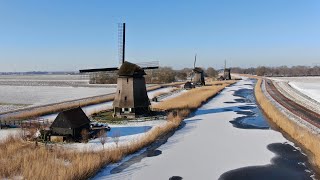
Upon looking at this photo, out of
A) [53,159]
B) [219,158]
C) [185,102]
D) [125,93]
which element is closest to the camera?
[53,159]

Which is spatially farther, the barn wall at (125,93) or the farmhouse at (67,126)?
the barn wall at (125,93)

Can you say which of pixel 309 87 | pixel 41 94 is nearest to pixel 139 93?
pixel 41 94

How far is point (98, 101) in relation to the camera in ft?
136

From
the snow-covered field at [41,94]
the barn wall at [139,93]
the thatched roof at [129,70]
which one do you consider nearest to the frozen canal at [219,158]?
the barn wall at [139,93]

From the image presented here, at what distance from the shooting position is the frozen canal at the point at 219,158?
13.2 m

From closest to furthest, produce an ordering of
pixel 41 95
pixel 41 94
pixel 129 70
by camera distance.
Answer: pixel 129 70
pixel 41 95
pixel 41 94

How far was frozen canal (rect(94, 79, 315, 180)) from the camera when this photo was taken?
13.2 m

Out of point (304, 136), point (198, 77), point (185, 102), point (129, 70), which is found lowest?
point (304, 136)

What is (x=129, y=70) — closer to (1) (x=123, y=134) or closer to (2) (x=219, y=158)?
(1) (x=123, y=134)

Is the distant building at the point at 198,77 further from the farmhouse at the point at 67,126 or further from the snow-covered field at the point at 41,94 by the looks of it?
the farmhouse at the point at 67,126

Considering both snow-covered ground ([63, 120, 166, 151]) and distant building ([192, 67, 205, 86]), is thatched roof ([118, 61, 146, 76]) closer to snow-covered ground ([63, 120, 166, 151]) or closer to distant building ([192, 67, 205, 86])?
snow-covered ground ([63, 120, 166, 151])

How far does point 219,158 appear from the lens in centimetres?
1557

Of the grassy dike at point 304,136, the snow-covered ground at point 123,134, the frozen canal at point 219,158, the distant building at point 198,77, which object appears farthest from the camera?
the distant building at point 198,77

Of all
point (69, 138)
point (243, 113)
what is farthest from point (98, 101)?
point (69, 138)
